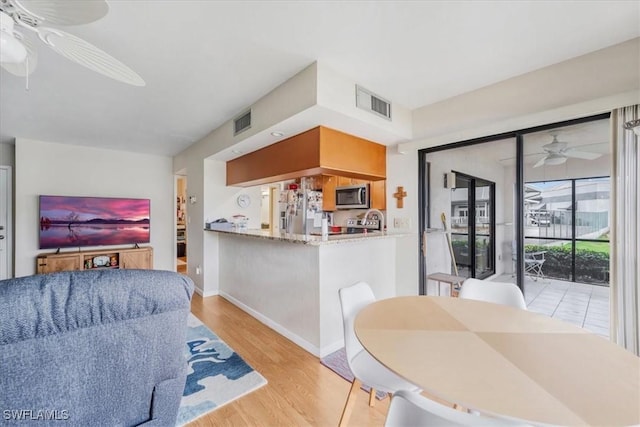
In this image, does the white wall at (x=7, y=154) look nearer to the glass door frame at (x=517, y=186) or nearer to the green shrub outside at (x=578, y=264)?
the glass door frame at (x=517, y=186)

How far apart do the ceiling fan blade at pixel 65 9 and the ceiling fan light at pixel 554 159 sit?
3.06m

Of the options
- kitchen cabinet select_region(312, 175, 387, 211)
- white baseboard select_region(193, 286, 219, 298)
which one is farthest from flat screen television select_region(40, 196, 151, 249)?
kitchen cabinet select_region(312, 175, 387, 211)

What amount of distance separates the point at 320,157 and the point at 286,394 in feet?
6.33

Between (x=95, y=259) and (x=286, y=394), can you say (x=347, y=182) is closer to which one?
(x=286, y=394)

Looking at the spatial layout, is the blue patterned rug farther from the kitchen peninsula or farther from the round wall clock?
the round wall clock

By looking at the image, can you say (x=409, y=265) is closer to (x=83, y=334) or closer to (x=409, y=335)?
(x=409, y=335)

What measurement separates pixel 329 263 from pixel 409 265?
1.14 metres

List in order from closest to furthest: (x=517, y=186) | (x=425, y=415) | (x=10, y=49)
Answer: (x=425, y=415) < (x=10, y=49) < (x=517, y=186)

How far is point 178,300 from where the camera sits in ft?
3.42

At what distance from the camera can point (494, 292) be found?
189 cm

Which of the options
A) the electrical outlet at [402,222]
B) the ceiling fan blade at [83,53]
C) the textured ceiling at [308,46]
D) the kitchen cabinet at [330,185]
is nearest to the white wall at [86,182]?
the textured ceiling at [308,46]

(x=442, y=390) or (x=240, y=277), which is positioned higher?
(x=442, y=390)

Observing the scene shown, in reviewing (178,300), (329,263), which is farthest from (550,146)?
(178,300)

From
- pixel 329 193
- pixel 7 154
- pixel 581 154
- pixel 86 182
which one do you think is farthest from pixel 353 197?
pixel 7 154
